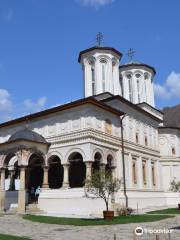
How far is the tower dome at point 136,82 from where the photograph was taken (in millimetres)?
36781

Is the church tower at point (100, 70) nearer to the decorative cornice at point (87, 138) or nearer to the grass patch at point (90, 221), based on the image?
the decorative cornice at point (87, 138)

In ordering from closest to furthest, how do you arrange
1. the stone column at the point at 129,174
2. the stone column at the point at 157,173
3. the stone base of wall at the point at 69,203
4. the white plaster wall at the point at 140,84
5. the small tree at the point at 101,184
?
the small tree at the point at 101,184, the stone base of wall at the point at 69,203, the stone column at the point at 129,174, the stone column at the point at 157,173, the white plaster wall at the point at 140,84

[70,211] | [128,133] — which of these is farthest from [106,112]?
[70,211]

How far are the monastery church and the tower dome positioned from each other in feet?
0.58

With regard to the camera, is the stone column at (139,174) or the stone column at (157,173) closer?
the stone column at (139,174)

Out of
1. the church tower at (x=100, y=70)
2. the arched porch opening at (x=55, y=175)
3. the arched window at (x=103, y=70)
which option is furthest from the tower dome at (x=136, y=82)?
the arched porch opening at (x=55, y=175)

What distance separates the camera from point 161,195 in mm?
32062

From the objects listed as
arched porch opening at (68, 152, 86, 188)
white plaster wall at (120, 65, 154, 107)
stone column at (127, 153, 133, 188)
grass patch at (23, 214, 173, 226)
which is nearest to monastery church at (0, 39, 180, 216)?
arched porch opening at (68, 152, 86, 188)

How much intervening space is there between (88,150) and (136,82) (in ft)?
51.8

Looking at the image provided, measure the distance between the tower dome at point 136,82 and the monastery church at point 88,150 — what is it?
7.0 inches

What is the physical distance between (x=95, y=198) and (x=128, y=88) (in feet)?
57.2

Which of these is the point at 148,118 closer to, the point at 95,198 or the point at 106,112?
the point at 106,112

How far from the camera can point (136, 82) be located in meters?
37.1

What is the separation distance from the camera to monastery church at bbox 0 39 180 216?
23797mm
